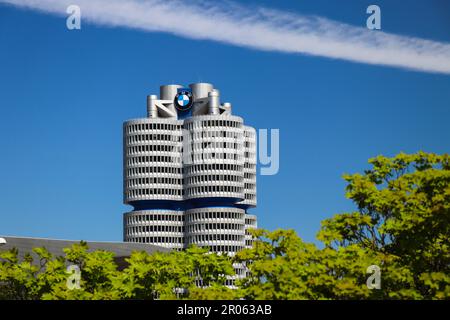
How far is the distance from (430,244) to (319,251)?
868cm

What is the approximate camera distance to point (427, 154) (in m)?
87.6

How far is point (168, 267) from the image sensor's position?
86.6 metres

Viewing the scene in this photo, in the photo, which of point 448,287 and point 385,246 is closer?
point 448,287

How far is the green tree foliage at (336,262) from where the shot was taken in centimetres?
7238

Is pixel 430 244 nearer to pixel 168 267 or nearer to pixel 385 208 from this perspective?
pixel 385 208

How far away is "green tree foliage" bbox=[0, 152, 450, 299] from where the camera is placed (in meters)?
72.4

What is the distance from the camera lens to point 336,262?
7375cm

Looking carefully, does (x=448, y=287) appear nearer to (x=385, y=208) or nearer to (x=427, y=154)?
(x=385, y=208)
